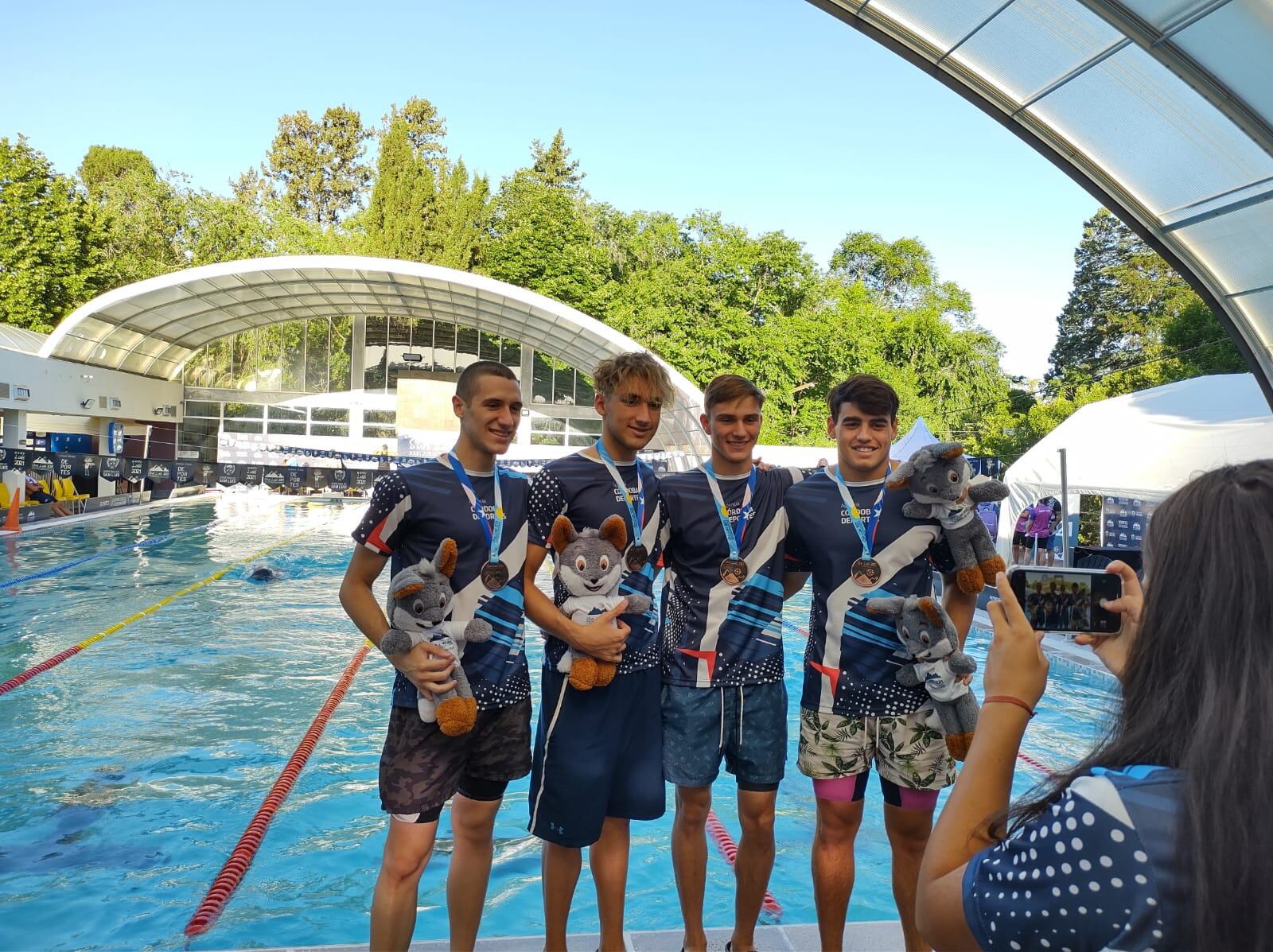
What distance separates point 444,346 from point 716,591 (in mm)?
33102

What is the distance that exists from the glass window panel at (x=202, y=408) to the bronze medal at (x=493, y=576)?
116ft

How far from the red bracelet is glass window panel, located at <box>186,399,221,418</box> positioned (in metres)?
37.1

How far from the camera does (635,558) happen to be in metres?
2.90

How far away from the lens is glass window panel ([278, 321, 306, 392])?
3462 cm

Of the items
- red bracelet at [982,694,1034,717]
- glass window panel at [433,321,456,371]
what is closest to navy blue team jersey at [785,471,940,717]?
red bracelet at [982,694,1034,717]

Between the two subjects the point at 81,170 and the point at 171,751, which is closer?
the point at 171,751

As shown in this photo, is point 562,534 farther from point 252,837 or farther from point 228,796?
point 228,796

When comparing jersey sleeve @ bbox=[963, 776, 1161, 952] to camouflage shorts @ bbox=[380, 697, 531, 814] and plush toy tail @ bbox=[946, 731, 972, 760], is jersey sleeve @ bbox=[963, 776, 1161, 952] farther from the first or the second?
camouflage shorts @ bbox=[380, 697, 531, 814]

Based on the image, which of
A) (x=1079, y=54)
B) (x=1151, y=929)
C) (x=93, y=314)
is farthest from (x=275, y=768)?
(x=93, y=314)

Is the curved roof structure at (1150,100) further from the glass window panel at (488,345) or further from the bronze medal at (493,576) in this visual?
the glass window panel at (488,345)

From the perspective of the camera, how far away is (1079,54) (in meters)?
6.36

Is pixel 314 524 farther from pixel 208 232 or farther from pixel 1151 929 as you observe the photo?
pixel 208 232

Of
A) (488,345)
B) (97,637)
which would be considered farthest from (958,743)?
(488,345)

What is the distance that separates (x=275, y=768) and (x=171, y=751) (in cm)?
74
